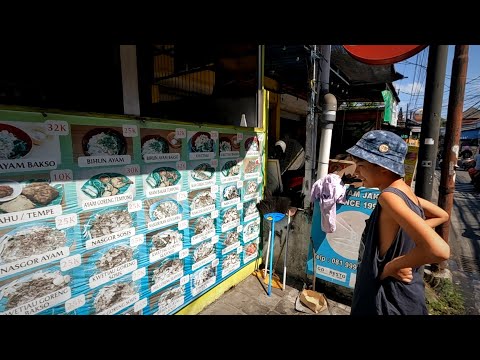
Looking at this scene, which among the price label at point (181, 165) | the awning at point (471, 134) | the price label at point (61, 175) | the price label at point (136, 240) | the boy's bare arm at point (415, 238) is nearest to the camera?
the boy's bare arm at point (415, 238)

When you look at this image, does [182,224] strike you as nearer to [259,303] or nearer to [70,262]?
[70,262]

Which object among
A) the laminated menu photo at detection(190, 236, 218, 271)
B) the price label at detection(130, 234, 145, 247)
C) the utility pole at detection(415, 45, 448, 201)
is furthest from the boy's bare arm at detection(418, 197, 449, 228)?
the price label at detection(130, 234, 145, 247)

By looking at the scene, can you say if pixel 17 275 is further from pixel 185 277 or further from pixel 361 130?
pixel 361 130

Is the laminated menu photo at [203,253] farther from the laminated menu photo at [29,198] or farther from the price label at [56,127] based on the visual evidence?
the price label at [56,127]

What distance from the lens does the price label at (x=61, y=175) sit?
230cm

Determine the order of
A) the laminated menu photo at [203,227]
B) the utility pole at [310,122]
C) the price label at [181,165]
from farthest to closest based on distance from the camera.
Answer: the utility pole at [310,122]
the laminated menu photo at [203,227]
the price label at [181,165]

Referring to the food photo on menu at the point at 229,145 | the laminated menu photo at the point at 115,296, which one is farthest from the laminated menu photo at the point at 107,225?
the food photo on menu at the point at 229,145

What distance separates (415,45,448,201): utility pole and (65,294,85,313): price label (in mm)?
4727

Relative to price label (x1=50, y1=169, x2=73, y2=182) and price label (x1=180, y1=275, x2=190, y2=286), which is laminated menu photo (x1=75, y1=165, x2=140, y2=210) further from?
price label (x1=180, y1=275, x2=190, y2=286)

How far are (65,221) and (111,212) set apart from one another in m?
0.43

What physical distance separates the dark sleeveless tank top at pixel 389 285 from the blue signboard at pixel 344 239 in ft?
6.97
